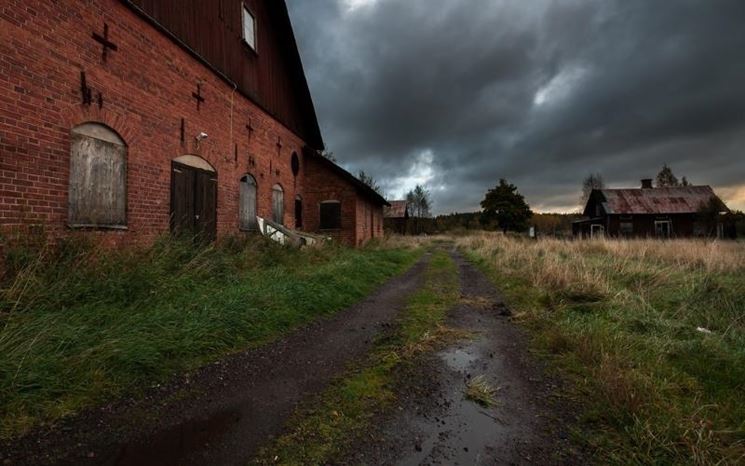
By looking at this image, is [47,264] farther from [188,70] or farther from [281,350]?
[188,70]

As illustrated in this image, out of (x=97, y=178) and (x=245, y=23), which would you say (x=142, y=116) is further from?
(x=245, y=23)

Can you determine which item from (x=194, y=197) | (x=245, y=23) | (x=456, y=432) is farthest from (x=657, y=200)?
(x=456, y=432)

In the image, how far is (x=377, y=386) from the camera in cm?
317

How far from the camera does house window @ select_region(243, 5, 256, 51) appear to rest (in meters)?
11.1

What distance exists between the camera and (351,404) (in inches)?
111

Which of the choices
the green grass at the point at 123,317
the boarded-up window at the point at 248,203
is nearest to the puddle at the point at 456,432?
the green grass at the point at 123,317

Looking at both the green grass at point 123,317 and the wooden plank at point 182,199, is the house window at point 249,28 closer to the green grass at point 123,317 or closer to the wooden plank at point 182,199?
the wooden plank at point 182,199

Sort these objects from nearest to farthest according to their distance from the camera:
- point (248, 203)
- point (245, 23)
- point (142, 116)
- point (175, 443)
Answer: point (175, 443) → point (142, 116) → point (245, 23) → point (248, 203)

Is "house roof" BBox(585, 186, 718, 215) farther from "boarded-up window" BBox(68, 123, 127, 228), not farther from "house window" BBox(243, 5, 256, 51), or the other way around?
"boarded-up window" BBox(68, 123, 127, 228)

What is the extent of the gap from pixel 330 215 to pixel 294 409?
45.1 ft

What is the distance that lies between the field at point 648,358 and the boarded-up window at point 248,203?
795cm

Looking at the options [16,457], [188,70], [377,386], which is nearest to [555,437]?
[377,386]

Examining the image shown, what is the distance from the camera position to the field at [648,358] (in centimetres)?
225

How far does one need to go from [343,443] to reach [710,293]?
270 inches
